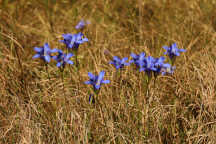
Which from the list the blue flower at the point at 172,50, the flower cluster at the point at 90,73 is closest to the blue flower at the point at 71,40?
the flower cluster at the point at 90,73

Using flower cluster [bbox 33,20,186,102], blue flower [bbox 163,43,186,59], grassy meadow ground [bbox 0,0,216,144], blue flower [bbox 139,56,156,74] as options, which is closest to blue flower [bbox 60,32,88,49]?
flower cluster [bbox 33,20,186,102]

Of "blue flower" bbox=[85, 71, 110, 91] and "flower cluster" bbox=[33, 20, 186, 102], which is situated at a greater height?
"flower cluster" bbox=[33, 20, 186, 102]

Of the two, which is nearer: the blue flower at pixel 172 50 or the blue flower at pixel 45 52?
the blue flower at pixel 45 52

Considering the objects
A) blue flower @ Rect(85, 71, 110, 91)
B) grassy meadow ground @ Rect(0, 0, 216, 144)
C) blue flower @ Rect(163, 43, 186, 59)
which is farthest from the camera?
blue flower @ Rect(163, 43, 186, 59)

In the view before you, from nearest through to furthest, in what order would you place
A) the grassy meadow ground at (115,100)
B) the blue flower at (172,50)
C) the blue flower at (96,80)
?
the blue flower at (96,80), the grassy meadow ground at (115,100), the blue flower at (172,50)

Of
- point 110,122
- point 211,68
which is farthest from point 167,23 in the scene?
point 110,122

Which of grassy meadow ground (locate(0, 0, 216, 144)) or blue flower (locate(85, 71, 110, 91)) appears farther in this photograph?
grassy meadow ground (locate(0, 0, 216, 144))

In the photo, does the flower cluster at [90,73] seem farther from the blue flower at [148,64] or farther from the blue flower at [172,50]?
the blue flower at [172,50]

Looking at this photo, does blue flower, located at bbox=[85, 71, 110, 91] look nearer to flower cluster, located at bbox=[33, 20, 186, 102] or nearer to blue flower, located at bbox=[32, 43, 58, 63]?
flower cluster, located at bbox=[33, 20, 186, 102]

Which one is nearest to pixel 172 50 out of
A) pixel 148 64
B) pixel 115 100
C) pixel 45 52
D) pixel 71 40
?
pixel 148 64

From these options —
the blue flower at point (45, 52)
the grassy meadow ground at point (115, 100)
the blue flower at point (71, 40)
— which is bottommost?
the grassy meadow ground at point (115, 100)

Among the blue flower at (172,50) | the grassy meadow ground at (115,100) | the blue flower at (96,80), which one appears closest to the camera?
the blue flower at (96,80)

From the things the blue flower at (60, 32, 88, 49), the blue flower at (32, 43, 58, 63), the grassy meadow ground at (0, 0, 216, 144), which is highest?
the blue flower at (60, 32, 88, 49)

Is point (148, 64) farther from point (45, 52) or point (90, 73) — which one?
point (45, 52)
